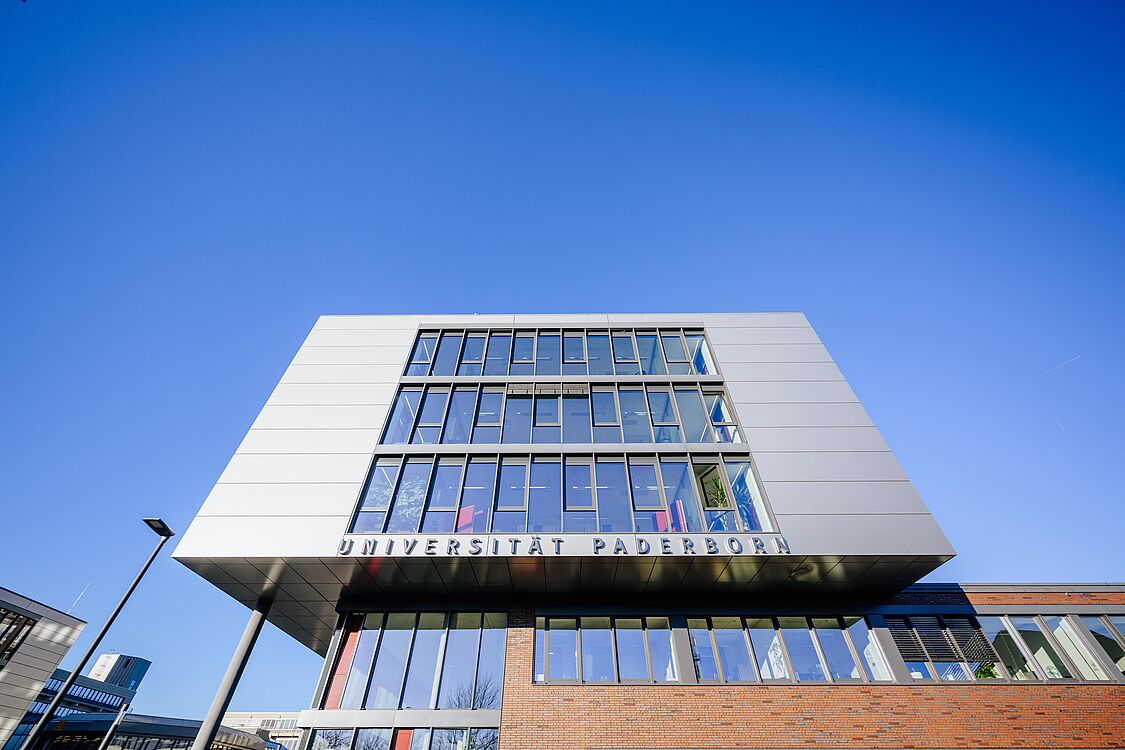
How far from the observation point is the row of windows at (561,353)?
1730 centimetres

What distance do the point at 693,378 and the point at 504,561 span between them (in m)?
8.79

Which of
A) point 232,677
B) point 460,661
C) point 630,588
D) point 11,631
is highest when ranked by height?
point 11,631

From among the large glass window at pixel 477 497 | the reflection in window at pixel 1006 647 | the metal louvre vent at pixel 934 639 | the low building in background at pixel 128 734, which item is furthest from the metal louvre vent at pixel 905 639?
the low building in background at pixel 128 734

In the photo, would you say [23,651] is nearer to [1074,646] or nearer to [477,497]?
[477,497]

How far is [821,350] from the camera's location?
677 inches

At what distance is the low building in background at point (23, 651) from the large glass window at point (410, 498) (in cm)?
2371

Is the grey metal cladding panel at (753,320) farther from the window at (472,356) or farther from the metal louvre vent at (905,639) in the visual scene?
A: the metal louvre vent at (905,639)

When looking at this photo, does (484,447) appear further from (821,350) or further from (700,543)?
(821,350)

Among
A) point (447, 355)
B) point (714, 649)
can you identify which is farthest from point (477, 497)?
point (714, 649)

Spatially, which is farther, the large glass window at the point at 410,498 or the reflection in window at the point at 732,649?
the large glass window at the point at 410,498

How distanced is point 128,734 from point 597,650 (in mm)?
33112

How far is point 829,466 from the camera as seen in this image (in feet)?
45.1

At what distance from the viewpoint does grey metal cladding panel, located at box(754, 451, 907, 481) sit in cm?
1348

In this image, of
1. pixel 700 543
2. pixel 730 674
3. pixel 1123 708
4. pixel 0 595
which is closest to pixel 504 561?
pixel 700 543
